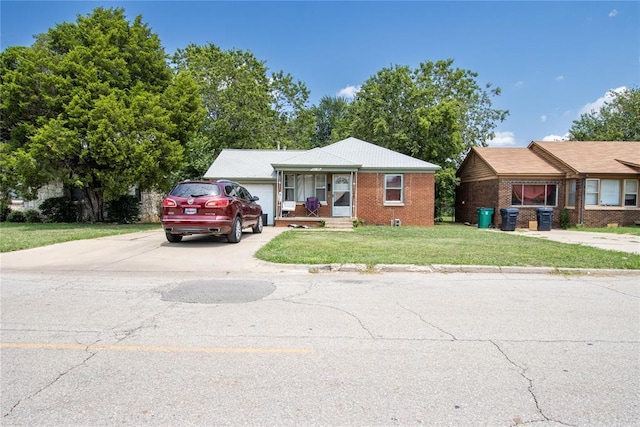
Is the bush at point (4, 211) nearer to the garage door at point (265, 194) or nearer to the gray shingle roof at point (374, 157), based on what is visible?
the garage door at point (265, 194)

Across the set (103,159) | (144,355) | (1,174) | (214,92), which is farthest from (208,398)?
(214,92)

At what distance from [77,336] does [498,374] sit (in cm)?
432

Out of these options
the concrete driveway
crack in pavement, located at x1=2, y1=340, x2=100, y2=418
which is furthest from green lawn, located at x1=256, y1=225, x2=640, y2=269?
crack in pavement, located at x1=2, y1=340, x2=100, y2=418

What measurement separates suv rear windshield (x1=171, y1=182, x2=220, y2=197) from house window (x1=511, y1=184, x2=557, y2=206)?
1721 cm

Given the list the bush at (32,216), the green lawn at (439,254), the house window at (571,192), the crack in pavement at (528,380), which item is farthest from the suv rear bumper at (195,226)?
the house window at (571,192)

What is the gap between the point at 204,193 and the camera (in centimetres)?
1095

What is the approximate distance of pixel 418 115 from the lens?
26.6m

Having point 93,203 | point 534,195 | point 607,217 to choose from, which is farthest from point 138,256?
point 607,217

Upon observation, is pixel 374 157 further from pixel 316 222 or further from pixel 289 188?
pixel 316 222

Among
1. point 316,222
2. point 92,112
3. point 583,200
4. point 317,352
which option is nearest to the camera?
point 317,352

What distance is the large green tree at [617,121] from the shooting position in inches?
1441

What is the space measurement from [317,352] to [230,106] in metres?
28.1

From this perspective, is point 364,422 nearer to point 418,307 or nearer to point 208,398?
point 208,398

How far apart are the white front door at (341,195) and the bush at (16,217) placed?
54.9 feet
